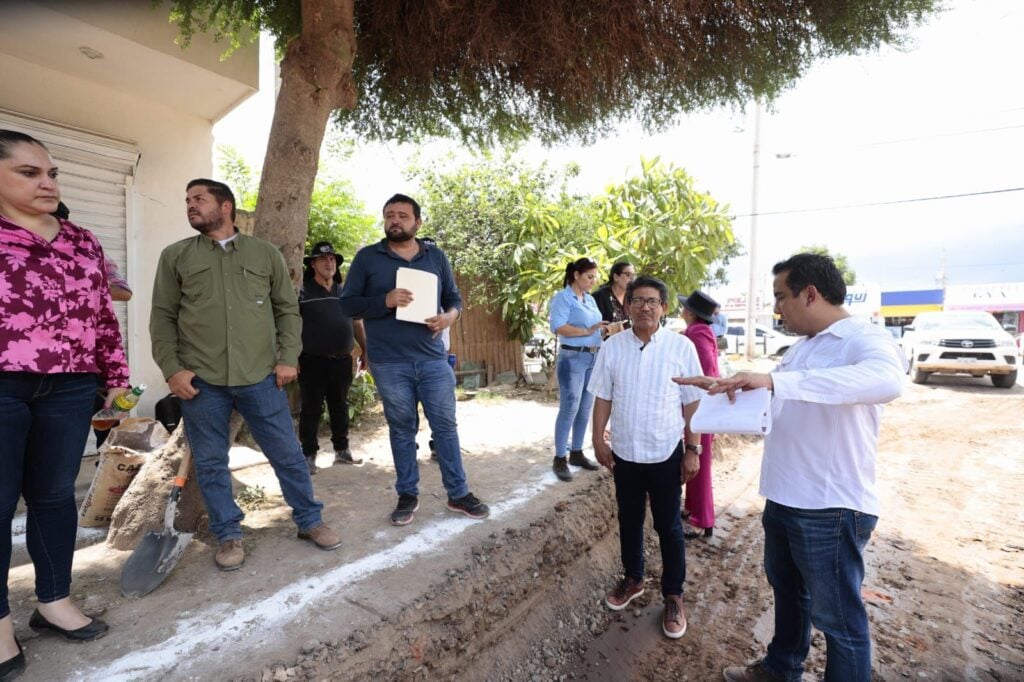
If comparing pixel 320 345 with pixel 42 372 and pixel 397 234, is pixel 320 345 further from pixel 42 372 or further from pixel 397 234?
pixel 42 372

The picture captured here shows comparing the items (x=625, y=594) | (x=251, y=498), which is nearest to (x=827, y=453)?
(x=625, y=594)

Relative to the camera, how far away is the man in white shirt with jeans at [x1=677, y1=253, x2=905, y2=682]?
2037mm

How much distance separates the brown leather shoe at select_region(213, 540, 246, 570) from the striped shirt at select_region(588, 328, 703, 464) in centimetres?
218

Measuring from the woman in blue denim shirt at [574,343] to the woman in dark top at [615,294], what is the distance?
507 millimetres

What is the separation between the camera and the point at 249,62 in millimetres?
5363

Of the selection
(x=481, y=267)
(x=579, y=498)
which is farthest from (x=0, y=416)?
(x=481, y=267)

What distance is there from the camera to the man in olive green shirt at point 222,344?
2.81 m

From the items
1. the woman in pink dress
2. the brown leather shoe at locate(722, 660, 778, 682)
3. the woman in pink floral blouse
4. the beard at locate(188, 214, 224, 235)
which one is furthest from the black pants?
the brown leather shoe at locate(722, 660, 778, 682)

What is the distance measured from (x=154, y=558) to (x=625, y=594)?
270 cm

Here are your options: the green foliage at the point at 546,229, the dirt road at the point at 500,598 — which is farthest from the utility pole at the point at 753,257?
the dirt road at the point at 500,598

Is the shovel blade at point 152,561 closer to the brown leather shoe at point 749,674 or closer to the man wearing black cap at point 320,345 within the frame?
the man wearing black cap at point 320,345

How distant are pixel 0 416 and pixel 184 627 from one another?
1166 mm

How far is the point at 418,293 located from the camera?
3.34 metres

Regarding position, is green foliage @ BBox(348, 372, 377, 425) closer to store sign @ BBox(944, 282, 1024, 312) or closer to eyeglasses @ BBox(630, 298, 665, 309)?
eyeglasses @ BBox(630, 298, 665, 309)
